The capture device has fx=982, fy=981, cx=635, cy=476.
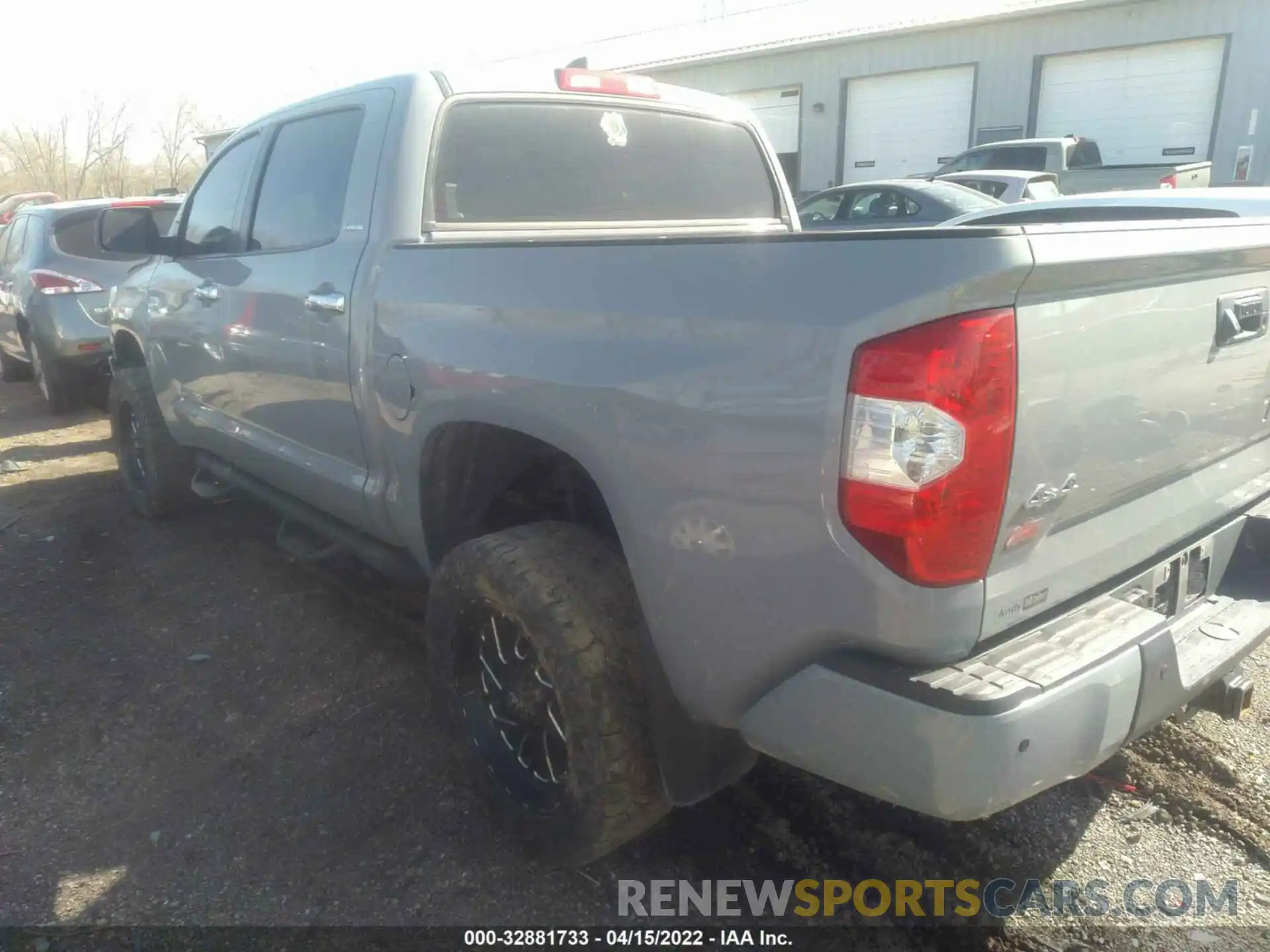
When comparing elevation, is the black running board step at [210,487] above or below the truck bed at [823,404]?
below

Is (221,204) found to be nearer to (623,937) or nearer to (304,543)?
(304,543)

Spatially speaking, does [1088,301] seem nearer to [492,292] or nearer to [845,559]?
[845,559]

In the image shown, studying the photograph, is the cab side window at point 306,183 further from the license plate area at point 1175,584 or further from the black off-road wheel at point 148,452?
the license plate area at point 1175,584

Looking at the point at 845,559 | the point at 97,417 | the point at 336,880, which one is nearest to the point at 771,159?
the point at 845,559

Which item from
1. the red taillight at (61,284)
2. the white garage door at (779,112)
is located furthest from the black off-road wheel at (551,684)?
the white garage door at (779,112)

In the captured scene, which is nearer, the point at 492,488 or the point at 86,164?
the point at 492,488

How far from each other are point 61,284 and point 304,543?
16.6ft

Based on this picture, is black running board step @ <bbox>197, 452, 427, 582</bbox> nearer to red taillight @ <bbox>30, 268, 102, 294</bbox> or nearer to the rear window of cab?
the rear window of cab

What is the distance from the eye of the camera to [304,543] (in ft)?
12.8

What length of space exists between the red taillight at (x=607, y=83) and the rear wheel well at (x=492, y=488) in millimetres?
1464

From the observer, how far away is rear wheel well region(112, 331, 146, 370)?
5.23 m

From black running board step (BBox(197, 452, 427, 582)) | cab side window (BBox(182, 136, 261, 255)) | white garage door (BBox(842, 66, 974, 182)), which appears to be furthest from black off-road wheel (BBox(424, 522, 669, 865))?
white garage door (BBox(842, 66, 974, 182))

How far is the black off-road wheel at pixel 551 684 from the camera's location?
2.22 metres

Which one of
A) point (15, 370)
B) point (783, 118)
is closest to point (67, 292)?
point (15, 370)
